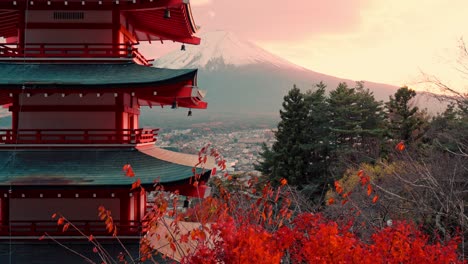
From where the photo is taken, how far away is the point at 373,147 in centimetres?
3981

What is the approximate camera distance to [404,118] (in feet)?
129

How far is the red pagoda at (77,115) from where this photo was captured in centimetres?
1302

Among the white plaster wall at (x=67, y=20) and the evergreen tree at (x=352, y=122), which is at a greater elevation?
the white plaster wall at (x=67, y=20)

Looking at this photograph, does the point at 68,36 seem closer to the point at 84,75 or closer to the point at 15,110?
the point at 84,75

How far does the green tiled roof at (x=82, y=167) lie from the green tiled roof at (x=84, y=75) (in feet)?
6.44

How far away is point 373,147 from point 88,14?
98.1 feet

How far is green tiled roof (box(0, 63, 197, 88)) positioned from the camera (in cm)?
1321

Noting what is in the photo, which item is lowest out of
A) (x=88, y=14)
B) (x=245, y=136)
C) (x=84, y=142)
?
(x=245, y=136)

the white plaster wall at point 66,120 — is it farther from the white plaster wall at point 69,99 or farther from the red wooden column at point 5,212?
the red wooden column at point 5,212

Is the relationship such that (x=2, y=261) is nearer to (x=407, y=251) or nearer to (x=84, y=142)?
(x=84, y=142)

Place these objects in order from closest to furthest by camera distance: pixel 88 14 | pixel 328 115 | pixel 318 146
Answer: pixel 88 14 → pixel 318 146 → pixel 328 115

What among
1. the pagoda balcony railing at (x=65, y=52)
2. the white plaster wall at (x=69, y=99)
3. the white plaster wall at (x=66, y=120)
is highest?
the pagoda balcony railing at (x=65, y=52)

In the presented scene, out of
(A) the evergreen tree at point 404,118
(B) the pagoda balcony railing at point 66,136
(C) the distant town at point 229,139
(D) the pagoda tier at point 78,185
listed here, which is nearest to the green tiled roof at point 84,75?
(B) the pagoda balcony railing at point 66,136

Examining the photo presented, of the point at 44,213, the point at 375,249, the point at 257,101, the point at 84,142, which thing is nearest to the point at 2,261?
the point at 44,213
